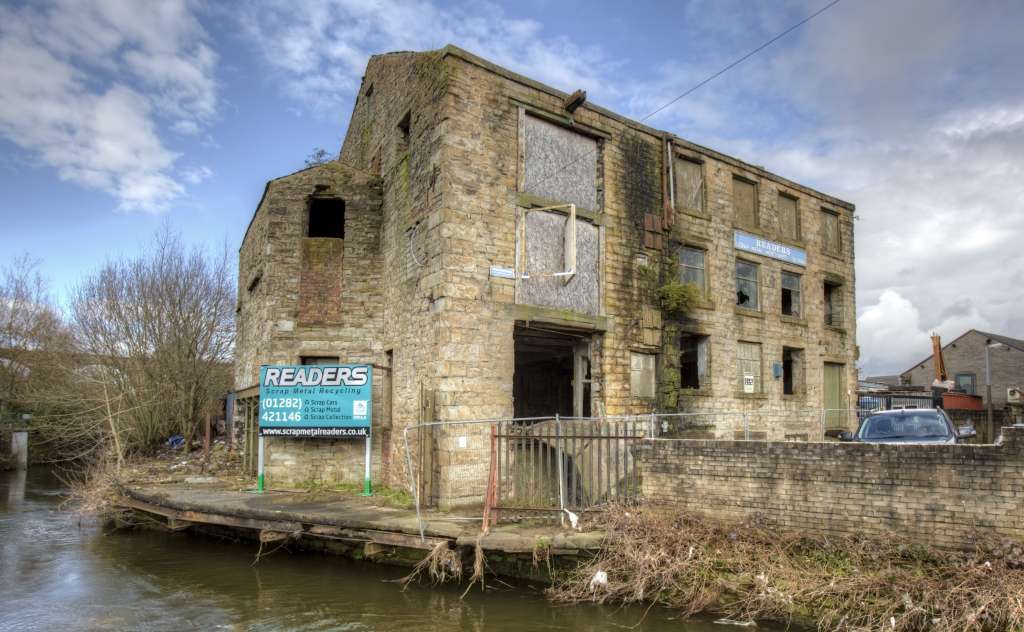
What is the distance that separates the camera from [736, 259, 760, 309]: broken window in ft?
58.0

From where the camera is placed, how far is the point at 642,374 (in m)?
14.6

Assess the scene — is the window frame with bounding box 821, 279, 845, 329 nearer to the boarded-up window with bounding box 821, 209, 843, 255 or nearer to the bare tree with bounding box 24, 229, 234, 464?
the boarded-up window with bounding box 821, 209, 843, 255

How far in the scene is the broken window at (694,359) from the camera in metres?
16.4

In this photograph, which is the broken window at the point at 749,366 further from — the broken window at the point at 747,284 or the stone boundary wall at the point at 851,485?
the stone boundary wall at the point at 851,485

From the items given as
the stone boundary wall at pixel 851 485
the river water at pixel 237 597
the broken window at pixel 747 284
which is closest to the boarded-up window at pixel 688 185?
the broken window at pixel 747 284

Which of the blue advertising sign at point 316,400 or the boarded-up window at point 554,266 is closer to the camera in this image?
the boarded-up window at point 554,266

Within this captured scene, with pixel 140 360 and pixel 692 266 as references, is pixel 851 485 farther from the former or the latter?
pixel 140 360

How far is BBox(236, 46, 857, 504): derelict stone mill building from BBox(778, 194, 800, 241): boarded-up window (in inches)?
2.5

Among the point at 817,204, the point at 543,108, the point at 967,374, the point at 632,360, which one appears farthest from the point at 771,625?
the point at 967,374

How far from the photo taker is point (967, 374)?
41.0 metres

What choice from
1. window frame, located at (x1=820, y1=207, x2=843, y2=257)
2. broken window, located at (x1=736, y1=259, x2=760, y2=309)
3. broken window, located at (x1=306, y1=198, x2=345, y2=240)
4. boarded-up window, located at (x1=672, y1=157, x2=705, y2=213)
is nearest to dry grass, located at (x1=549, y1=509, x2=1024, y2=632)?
boarded-up window, located at (x1=672, y1=157, x2=705, y2=213)

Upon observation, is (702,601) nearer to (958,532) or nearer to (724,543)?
(724,543)

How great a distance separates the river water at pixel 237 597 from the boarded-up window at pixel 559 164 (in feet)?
25.5

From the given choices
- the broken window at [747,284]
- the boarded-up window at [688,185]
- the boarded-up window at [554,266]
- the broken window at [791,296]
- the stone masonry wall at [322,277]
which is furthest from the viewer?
A: the broken window at [791,296]
